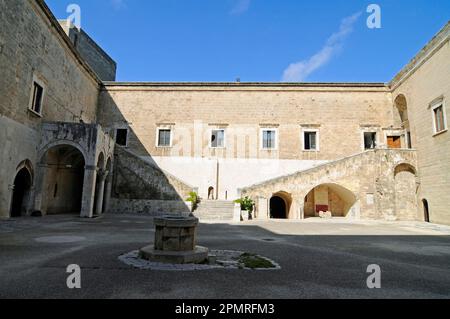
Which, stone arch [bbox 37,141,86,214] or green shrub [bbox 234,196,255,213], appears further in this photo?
green shrub [bbox 234,196,255,213]

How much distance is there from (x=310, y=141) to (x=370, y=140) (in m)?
4.96

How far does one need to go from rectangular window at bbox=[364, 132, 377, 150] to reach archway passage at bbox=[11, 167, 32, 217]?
77.4ft

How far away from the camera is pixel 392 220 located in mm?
18609

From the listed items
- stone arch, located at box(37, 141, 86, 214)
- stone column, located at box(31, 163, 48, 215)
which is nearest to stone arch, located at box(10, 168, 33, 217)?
stone column, located at box(31, 163, 48, 215)

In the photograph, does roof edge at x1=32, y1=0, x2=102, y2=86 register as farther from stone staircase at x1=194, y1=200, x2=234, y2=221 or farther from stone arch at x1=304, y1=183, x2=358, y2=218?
stone arch at x1=304, y1=183, x2=358, y2=218

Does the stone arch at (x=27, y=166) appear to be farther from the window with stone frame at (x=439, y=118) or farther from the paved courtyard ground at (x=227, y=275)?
the window with stone frame at (x=439, y=118)

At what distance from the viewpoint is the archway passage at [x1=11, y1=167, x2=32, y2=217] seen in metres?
14.0

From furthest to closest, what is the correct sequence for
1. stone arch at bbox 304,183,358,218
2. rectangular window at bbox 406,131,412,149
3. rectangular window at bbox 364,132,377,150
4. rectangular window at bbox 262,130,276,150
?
rectangular window at bbox 262,130,276,150 < rectangular window at bbox 364,132,377,150 < stone arch at bbox 304,183,358,218 < rectangular window at bbox 406,131,412,149

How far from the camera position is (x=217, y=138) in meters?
23.2

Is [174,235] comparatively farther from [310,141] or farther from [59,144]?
[310,141]

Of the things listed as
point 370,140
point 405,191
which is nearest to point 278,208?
point 405,191

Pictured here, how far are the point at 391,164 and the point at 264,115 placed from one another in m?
10.1

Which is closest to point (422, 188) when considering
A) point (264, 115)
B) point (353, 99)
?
point (353, 99)

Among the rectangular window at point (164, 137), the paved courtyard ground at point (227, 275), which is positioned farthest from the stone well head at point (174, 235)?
the rectangular window at point (164, 137)
